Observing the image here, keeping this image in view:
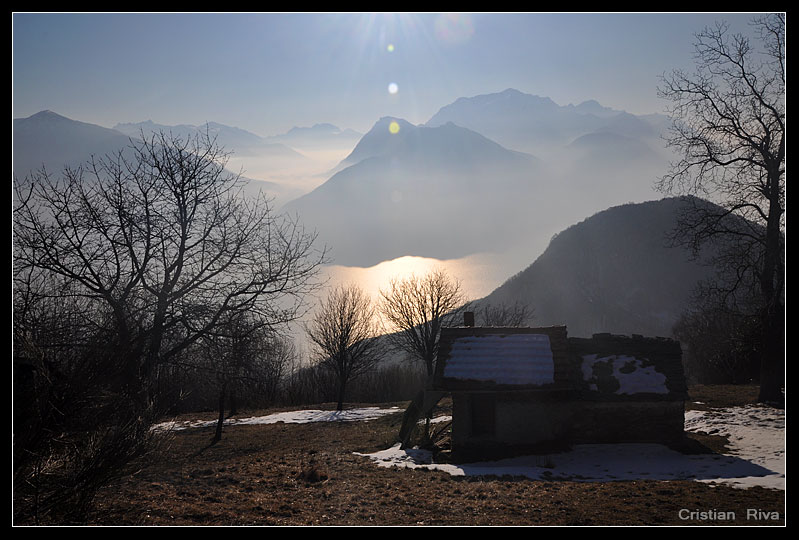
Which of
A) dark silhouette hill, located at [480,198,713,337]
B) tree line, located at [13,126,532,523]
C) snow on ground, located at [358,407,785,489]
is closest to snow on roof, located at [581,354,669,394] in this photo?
snow on ground, located at [358,407,785,489]

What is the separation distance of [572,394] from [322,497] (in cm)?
1017

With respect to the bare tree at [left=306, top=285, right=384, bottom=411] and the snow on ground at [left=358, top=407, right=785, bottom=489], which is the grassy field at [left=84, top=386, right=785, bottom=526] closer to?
the snow on ground at [left=358, top=407, right=785, bottom=489]

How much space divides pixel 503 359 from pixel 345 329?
2063 centimetres

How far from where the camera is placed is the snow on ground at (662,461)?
1373 cm

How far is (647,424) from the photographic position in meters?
18.2

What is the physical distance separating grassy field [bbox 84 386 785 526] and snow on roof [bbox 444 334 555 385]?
14.6 ft

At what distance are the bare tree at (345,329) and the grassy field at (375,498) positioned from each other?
20957 millimetres

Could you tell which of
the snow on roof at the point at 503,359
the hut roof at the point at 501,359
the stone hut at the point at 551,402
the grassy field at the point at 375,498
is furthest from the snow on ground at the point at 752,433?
the snow on roof at the point at 503,359

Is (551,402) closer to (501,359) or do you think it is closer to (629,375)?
(501,359)

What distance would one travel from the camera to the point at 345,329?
125 ft

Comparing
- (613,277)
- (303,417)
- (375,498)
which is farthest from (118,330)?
(613,277)

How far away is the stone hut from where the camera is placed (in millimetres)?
18062

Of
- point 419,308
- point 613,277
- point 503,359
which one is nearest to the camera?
point 503,359
